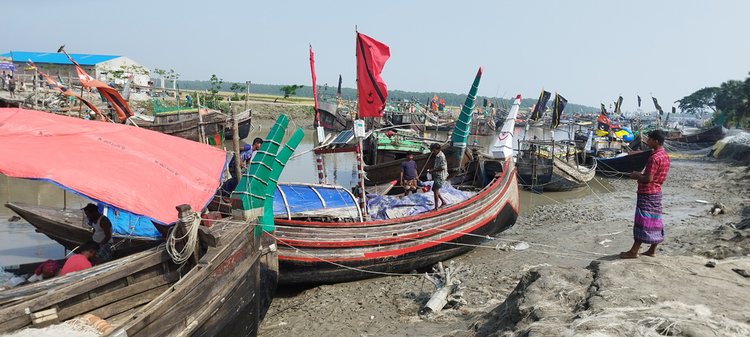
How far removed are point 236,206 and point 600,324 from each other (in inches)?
168

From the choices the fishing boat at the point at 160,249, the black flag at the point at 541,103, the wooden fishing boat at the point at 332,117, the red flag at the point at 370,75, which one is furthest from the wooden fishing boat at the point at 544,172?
the wooden fishing boat at the point at 332,117

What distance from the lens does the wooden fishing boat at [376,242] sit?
7.82 metres

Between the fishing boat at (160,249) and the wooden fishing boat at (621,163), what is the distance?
2084cm

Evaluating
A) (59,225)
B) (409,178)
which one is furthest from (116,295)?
(409,178)

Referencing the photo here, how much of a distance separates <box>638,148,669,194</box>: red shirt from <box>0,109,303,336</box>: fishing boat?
14.7ft

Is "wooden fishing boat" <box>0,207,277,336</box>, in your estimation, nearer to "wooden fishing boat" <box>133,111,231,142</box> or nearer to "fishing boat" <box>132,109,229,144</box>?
"wooden fishing boat" <box>133,111,231,142</box>

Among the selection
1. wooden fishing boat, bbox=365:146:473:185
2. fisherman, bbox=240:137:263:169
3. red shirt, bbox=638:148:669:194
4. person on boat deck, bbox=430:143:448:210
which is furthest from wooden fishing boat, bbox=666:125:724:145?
red shirt, bbox=638:148:669:194

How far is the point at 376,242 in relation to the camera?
333 inches

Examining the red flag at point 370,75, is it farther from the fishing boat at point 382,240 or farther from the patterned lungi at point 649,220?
the patterned lungi at point 649,220

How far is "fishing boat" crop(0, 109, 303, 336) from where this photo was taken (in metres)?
4.21

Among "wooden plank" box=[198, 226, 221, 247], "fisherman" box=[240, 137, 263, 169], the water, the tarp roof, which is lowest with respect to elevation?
the water

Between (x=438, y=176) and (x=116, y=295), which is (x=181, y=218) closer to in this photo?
(x=116, y=295)

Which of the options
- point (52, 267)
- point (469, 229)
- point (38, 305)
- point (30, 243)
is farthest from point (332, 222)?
point (30, 243)

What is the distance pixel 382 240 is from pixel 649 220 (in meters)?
4.19
